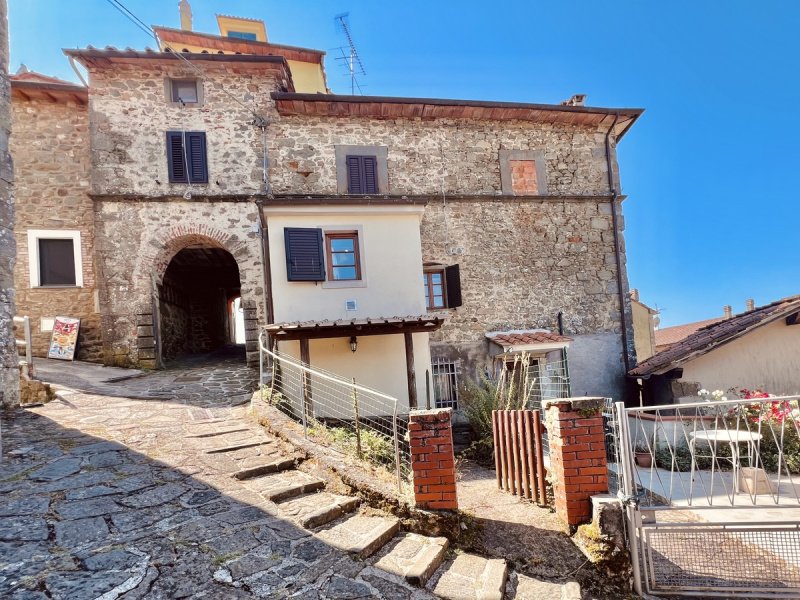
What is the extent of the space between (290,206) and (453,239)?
196 inches

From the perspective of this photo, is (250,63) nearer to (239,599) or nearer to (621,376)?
(239,599)

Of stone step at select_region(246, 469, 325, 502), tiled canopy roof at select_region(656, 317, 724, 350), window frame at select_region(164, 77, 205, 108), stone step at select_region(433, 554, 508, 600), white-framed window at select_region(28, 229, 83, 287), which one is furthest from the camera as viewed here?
tiled canopy roof at select_region(656, 317, 724, 350)

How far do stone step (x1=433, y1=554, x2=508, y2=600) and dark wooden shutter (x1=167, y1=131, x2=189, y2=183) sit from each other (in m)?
10.9

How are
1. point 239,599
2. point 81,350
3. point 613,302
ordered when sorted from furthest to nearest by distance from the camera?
1. point 613,302
2. point 81,350
3. point 239,599

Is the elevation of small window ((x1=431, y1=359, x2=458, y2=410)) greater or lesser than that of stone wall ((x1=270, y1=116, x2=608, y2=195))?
lesser

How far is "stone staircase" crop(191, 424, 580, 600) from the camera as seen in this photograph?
3.11m

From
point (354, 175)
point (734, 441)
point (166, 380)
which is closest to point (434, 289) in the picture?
point (354, 175)

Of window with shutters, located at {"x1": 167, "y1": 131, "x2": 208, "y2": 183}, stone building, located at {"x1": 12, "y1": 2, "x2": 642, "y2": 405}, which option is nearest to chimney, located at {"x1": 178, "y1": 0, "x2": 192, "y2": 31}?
stone building, located at {"x1": 12, "y1": 2, "x2": 642, "y2": 405}

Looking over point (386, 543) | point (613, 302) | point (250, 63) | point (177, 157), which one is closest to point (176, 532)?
point (386, 543)

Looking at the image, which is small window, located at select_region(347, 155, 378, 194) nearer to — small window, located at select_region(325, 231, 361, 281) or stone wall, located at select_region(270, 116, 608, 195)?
stone wall, located at select_region(270, 116, 608, 195)

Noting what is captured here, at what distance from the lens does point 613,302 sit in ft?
41.5

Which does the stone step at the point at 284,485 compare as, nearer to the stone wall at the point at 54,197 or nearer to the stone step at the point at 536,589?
the stone step at the point at 536,589

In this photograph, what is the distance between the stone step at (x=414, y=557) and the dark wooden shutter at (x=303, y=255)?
20.0 feet

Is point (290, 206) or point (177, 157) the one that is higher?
point (177, 157)
